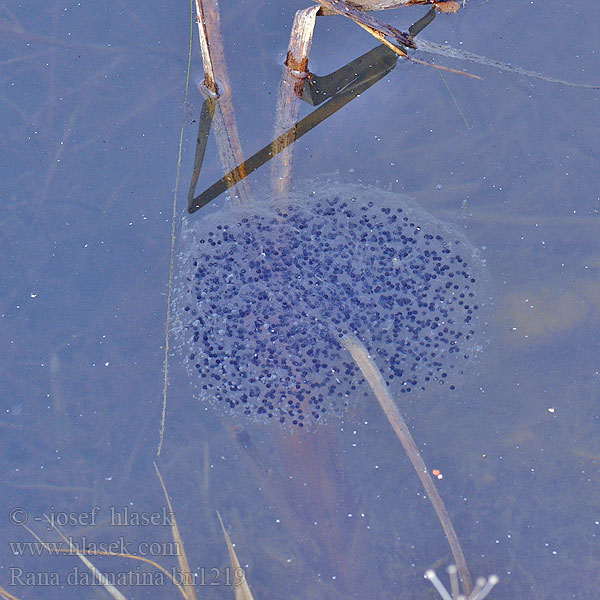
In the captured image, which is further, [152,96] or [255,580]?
[152,96]

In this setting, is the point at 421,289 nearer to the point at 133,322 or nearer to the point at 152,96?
the point at 133,322

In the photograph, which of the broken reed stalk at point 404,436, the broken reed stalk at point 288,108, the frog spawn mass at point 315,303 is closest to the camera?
the broken reed stalk at point 404,436

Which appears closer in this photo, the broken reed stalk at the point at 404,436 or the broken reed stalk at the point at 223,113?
the broken reed stalk at the point at 404,436

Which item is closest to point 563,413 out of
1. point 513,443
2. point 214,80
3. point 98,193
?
point 513,443
